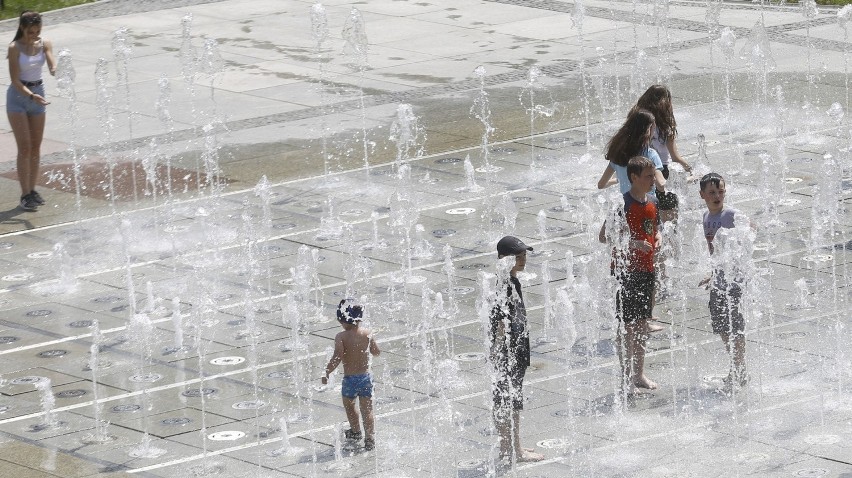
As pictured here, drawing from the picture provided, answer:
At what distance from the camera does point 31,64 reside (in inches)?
551

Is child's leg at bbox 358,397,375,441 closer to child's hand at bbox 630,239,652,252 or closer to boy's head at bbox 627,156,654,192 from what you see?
child's hand at bbox 630,239,652,252

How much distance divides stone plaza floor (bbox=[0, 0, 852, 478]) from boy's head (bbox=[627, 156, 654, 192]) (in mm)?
713

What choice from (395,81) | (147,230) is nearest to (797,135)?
(395,81)

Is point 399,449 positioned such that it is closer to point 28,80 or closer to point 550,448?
point 550,448

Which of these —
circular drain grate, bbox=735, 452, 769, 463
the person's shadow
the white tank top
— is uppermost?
the white tank top

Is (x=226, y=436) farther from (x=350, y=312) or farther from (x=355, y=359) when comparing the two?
(x=350, y=312)

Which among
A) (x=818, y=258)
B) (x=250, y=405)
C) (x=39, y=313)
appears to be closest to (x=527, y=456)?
(x=250, y=405)

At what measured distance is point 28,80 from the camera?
555 inches

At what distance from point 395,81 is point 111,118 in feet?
10.9

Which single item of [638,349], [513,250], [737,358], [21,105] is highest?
[21,105]

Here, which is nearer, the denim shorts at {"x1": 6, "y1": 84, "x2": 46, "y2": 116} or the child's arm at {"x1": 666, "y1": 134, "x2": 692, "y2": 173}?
the child's arm at {"x1": 666, "y1": 134, "x2": 692, "y2": 173}

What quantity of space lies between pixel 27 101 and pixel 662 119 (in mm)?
6002

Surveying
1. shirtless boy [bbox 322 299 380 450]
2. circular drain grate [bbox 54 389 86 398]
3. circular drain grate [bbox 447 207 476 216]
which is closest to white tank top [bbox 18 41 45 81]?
circular drain grate [bbox 447 207 476 216]

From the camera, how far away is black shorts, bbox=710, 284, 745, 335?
31.3 ft
